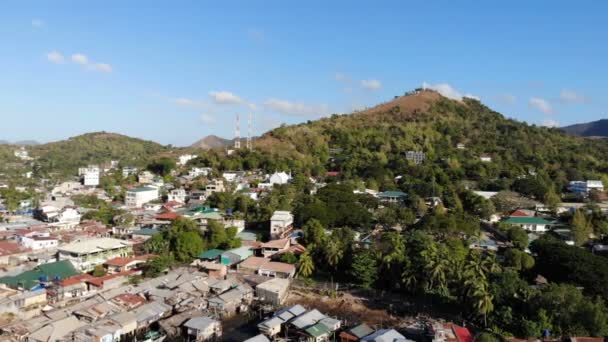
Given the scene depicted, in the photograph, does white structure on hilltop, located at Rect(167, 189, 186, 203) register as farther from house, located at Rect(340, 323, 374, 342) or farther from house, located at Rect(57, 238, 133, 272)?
house, located at Rect(340, 323, 374, 342)

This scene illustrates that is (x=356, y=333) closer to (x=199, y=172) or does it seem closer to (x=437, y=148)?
(x=199, y=172)

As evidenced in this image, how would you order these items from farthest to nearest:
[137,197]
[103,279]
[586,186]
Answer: [586,186], [137,197], [103,279]

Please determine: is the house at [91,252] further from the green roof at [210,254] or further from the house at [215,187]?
the house at [215,187]

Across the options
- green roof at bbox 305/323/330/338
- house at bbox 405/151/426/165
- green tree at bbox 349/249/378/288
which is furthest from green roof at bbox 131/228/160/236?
house at bbox 405/151/426/165

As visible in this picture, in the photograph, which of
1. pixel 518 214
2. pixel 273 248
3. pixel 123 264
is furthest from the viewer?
pixel 518 214

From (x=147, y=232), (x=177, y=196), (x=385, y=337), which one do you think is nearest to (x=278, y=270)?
(x=385, y=337)

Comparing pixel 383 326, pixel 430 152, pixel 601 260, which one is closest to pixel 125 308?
pixel 383 326

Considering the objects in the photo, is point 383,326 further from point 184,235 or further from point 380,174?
point 380,174
